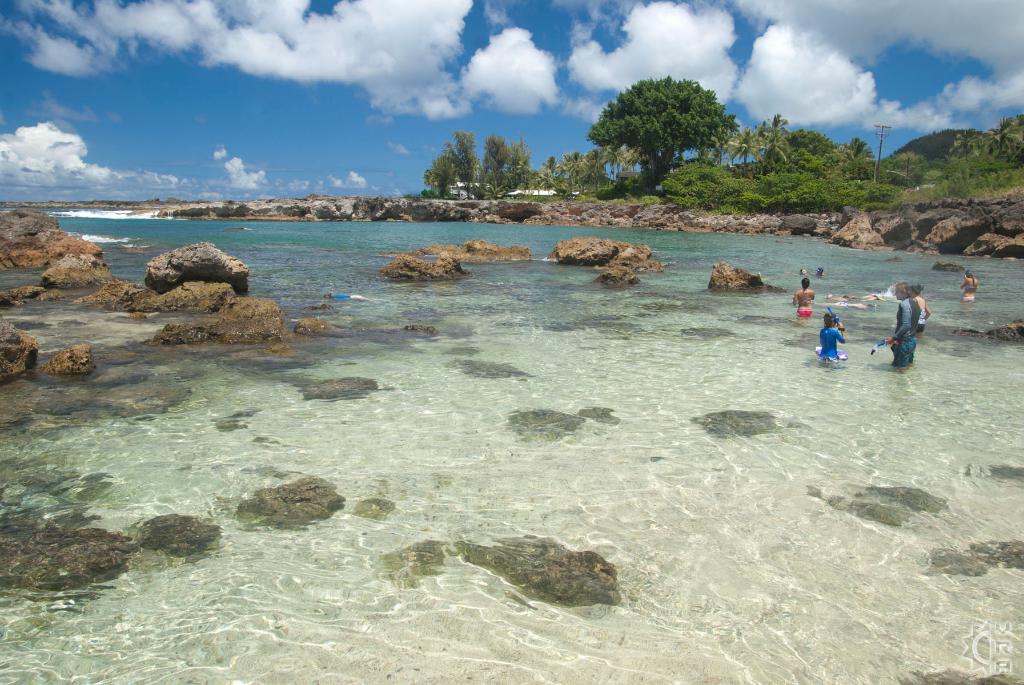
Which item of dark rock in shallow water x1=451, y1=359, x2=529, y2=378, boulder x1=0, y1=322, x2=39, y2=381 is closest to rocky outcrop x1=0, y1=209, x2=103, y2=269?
boulder x1=0, y1=322, x2=39, y2=381

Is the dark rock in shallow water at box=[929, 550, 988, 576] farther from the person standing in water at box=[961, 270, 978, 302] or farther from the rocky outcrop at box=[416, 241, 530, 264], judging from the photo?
the rocky outcrop at box=[416, 241, 530, 264]

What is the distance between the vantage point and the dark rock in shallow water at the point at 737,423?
26.8 feet

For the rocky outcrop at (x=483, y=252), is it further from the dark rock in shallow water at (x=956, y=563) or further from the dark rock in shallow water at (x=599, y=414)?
the dark rock in shallow water at (x=956, y=563)

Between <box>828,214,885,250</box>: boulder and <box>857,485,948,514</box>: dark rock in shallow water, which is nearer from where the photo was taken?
<box>857,485,948,514</box>: dark rock in shallow water

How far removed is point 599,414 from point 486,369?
293cm

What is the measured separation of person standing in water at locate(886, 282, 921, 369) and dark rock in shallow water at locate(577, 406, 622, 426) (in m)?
6.10

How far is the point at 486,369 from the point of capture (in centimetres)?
1116

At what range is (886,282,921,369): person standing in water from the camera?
36.6ft

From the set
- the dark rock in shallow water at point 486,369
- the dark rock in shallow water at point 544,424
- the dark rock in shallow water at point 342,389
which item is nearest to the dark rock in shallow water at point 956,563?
the dark rock in shallow water at point 544,424

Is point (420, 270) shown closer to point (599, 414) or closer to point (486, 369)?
point (486, 369)

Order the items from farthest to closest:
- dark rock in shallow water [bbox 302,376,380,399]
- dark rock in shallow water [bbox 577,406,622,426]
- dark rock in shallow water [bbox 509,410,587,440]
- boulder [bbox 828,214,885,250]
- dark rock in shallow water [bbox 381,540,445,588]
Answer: boulder [bbox 828,214,885,250], dark rock in shallow water [bbox 302,376,380,399], dark rock in shallow water [bbox 577,406,622,426], dark rock in shallow water [bbox 509,410,587,440], dark rock in shallow water [bbox 381,540,445,588]

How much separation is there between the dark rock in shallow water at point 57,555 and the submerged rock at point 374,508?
185 centimetres

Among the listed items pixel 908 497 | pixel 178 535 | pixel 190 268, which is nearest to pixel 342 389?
pixel 178 535

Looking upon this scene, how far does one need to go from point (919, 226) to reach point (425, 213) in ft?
218
